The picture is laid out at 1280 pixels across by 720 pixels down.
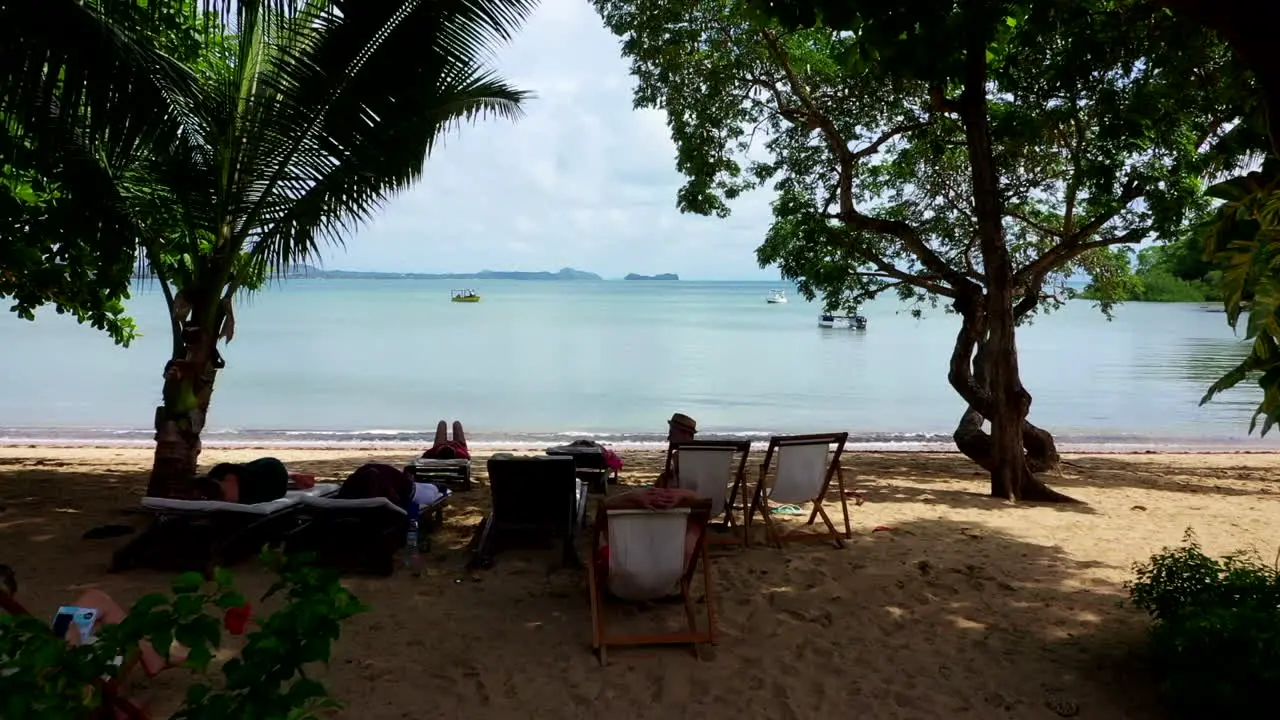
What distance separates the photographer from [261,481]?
548 cm

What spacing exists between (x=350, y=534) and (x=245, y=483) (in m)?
0.83

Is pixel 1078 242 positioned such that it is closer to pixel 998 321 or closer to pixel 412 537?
pixel 998 321

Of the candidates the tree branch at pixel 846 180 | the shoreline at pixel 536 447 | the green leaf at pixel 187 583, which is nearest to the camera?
the green leaf at pixel 187 583

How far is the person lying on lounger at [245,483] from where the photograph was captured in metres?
5.27

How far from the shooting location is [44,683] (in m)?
1.42

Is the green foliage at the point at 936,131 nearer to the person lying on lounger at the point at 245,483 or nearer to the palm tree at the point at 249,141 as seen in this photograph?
the palm tree at the point at 249,141

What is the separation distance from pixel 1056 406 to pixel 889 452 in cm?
1042

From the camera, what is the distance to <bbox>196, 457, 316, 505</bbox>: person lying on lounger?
527 cm

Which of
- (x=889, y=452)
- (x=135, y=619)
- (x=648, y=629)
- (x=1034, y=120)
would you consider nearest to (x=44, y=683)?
(x=135, y=619)

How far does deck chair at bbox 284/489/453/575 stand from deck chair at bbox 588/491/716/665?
1.46 meters

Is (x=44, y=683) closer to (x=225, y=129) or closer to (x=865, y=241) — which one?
(x=225, y=129)

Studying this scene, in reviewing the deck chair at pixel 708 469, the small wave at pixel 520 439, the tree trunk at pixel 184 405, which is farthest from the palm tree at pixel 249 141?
the small wave at pixel 520 439

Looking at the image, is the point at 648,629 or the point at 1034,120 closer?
the point at 648,629

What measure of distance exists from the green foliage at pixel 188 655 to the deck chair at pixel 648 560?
2.45 meters
